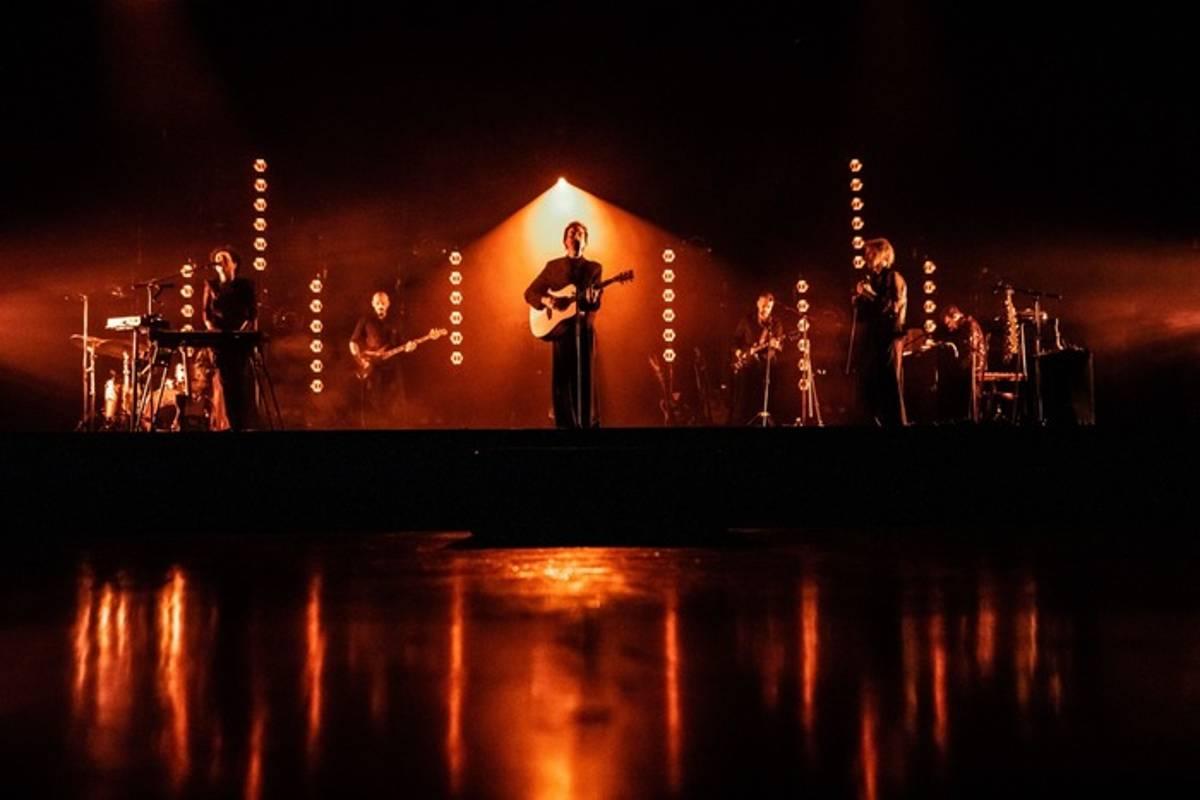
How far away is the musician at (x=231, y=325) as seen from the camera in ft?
20.5

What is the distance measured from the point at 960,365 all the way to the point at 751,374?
75.0 inches

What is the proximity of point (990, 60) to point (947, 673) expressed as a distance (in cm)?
780

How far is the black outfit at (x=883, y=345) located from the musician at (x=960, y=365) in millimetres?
1938

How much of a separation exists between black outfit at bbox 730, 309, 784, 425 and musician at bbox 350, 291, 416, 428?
10.2 feet

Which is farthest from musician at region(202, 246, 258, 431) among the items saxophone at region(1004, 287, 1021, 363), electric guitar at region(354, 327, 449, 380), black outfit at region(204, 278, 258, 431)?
saxophone at region(1004, 287, 1021, 363)

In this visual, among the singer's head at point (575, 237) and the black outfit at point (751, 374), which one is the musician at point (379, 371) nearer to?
the singer's head at point (575, 237)

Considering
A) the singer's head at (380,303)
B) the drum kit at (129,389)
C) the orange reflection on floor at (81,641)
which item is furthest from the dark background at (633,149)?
the orange reflection on floor at (81,641)

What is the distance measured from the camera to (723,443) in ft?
14.6

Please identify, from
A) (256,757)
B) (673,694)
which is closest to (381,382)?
(673,694)

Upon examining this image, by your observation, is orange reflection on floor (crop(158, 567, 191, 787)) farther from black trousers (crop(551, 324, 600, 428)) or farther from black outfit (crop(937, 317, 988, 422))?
black outfit (crop(937, 317, 988, 422))

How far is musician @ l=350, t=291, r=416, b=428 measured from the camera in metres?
8.38

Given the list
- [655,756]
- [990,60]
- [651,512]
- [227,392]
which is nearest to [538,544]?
[651,512]

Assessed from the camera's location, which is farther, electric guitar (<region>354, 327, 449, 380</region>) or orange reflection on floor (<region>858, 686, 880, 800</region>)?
electric guitar (<region>354, 327, 449, 380</region>)

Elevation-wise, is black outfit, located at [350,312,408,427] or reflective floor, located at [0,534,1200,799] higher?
black outfit, located at [350,312,408,427]
